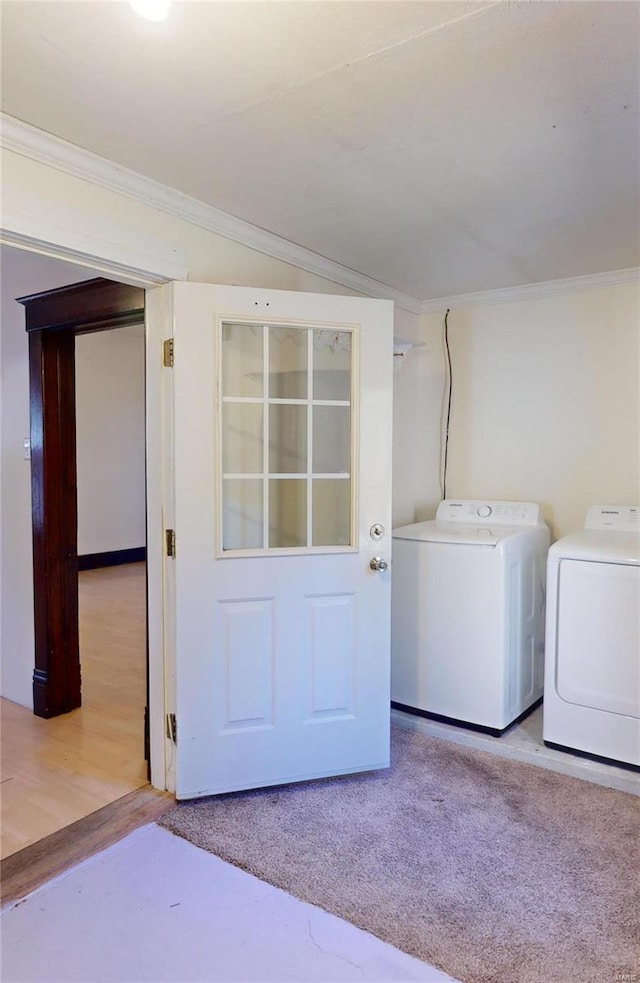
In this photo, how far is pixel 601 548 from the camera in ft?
8.31

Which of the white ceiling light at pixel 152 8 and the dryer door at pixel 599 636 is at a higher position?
the white ceiling light at pixel 152 8

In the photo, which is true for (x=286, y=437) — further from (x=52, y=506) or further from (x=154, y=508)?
(x=52, y=506)

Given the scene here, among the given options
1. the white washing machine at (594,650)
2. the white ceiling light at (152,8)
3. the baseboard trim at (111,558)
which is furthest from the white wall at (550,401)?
the baseboard trim at (111,558)

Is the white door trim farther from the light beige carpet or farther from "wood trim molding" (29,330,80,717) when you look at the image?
"wood trim molding" (29,330,80,717)

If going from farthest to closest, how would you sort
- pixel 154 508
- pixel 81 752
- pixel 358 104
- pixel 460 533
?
pixel 460 533 → pixel 81 752 → pixel 154 508 → pixel 358 104

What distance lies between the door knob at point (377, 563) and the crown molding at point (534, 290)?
72.4 inches

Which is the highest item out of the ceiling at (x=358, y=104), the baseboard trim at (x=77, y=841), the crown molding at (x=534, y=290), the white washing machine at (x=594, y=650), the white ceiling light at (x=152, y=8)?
the ceiling at (x=358, y=104)

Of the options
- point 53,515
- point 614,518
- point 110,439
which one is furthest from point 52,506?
point 110,439

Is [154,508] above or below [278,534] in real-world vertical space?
above

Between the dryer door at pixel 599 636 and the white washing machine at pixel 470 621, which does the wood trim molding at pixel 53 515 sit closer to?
the white washing machine at pixel 470 621

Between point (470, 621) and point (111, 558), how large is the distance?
526cm

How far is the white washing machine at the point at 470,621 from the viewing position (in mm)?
2705

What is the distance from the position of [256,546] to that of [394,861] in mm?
1167

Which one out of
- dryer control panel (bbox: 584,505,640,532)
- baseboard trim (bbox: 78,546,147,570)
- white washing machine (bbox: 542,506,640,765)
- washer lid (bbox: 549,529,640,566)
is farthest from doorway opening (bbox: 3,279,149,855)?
baseboard trim (bbox: 78,546,147,570)
